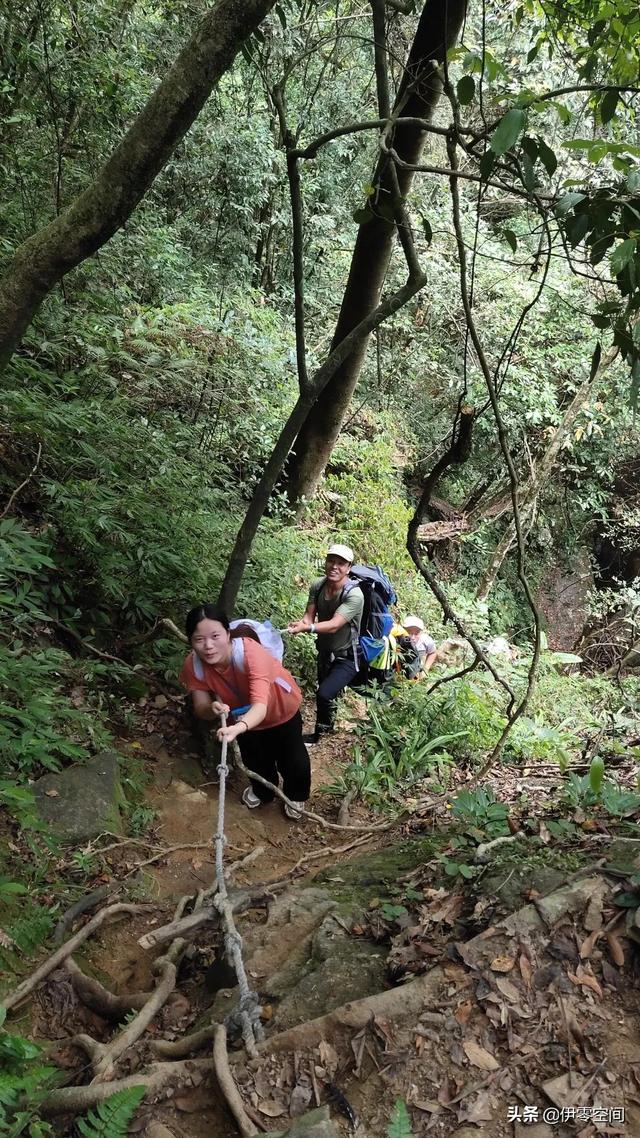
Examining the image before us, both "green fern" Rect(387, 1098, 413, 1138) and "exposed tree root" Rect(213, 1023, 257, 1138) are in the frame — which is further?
"exposed tree root" Rect(213, 1023, 257, 1138)

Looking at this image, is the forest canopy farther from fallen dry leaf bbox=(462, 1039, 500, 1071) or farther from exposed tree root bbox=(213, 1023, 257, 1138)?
exposed tree root bbox=(213, 1023, 257, 1138)

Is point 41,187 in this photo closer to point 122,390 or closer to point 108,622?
point 122,390

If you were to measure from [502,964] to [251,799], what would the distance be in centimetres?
323

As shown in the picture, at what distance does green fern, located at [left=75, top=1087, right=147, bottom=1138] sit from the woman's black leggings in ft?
9.20

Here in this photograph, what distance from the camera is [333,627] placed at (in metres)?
6.14

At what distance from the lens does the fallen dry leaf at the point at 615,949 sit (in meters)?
2.52

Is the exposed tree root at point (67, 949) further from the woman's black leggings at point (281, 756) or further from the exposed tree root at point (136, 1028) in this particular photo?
the woman's black leggings at point (281, 756)

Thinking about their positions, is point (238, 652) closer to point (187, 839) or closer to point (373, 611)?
point (187, 839)

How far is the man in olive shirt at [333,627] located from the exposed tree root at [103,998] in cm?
319

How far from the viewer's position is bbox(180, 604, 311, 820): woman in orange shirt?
13.4 ft

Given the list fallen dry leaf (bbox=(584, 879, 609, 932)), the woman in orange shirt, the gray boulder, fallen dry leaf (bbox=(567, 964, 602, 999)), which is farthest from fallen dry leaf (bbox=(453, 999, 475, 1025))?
the gray boulder

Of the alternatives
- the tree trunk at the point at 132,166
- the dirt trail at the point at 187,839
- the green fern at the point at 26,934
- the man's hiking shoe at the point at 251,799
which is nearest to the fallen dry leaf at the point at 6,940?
the green fern at the point at 26,934

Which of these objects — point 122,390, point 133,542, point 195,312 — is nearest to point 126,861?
point 133,542

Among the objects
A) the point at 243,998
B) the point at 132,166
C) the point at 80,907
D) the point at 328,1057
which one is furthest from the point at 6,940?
the point at 132,166
